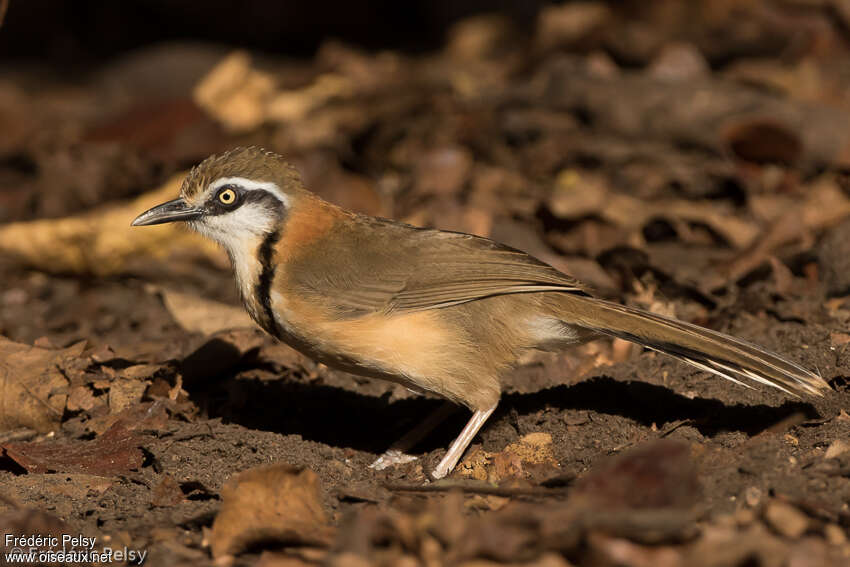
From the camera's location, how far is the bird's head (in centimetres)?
523

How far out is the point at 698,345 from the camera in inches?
183

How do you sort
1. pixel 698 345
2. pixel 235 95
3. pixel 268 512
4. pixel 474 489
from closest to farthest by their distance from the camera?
pixel 268 512
pixel 474 489
pixel 698 345
pixel 235 95

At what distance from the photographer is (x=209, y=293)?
24.6ft

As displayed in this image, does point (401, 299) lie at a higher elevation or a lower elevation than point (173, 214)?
lower

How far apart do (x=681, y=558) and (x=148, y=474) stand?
2.60 m

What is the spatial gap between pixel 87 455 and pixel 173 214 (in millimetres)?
1295

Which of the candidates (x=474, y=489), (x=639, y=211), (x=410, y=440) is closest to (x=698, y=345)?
(x=474, y=489)

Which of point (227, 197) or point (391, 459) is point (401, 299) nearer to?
point (391, 459)

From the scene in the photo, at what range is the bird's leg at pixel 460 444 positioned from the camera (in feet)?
16.0

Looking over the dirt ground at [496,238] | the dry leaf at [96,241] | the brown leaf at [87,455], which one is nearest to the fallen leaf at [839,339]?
the dirt ground at [496,238]

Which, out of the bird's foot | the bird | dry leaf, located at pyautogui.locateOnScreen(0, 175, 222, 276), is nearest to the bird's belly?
the bird

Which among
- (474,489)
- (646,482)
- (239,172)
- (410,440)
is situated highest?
(239,172)

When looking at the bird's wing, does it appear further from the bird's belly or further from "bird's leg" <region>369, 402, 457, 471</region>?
"bird's leg" <region>369, 402, 457, 471</region>

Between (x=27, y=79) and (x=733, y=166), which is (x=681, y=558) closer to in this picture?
(x=733, y=166)
